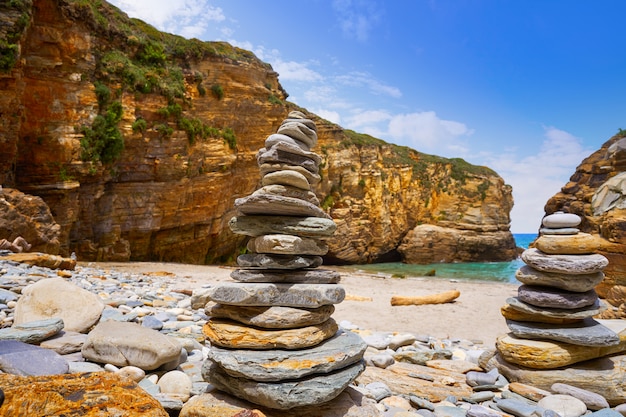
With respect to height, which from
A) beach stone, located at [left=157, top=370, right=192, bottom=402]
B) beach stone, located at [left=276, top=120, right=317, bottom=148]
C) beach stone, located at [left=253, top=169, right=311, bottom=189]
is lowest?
beach stone, located at [left=157, top=370, right=192, bottom=402]

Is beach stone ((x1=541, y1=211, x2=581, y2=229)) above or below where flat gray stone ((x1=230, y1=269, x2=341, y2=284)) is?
above

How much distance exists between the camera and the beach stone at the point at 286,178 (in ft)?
15.5

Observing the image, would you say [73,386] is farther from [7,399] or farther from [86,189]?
[86,189]

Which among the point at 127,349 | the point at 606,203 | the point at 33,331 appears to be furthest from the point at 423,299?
the point at 33,331

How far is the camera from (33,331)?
4094 millimetres

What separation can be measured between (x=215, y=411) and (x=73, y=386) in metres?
1.26

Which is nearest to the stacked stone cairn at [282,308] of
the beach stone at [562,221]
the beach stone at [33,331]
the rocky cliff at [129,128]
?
the beach stone at [33,331]

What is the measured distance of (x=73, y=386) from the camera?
273cm

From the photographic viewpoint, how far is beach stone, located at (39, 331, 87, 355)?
4051mm

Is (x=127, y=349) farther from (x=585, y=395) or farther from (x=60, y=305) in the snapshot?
(x=585, y=395)

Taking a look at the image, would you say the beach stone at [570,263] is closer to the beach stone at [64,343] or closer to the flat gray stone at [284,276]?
the flat gray stone at [284,276]

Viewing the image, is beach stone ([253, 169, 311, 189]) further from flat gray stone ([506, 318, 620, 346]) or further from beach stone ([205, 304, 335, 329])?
flat gray stone ([506, 318, 620, 346])

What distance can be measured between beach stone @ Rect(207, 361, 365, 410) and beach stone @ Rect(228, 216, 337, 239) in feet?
5.49

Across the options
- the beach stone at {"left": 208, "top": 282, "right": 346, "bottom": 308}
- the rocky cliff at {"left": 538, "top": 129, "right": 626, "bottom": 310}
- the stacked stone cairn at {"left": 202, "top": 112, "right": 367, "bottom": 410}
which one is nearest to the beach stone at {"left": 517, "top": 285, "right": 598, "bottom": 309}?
the stacked stone cairn at {"left": 202, "top": 112, "right": 367, "bottom": 410}
